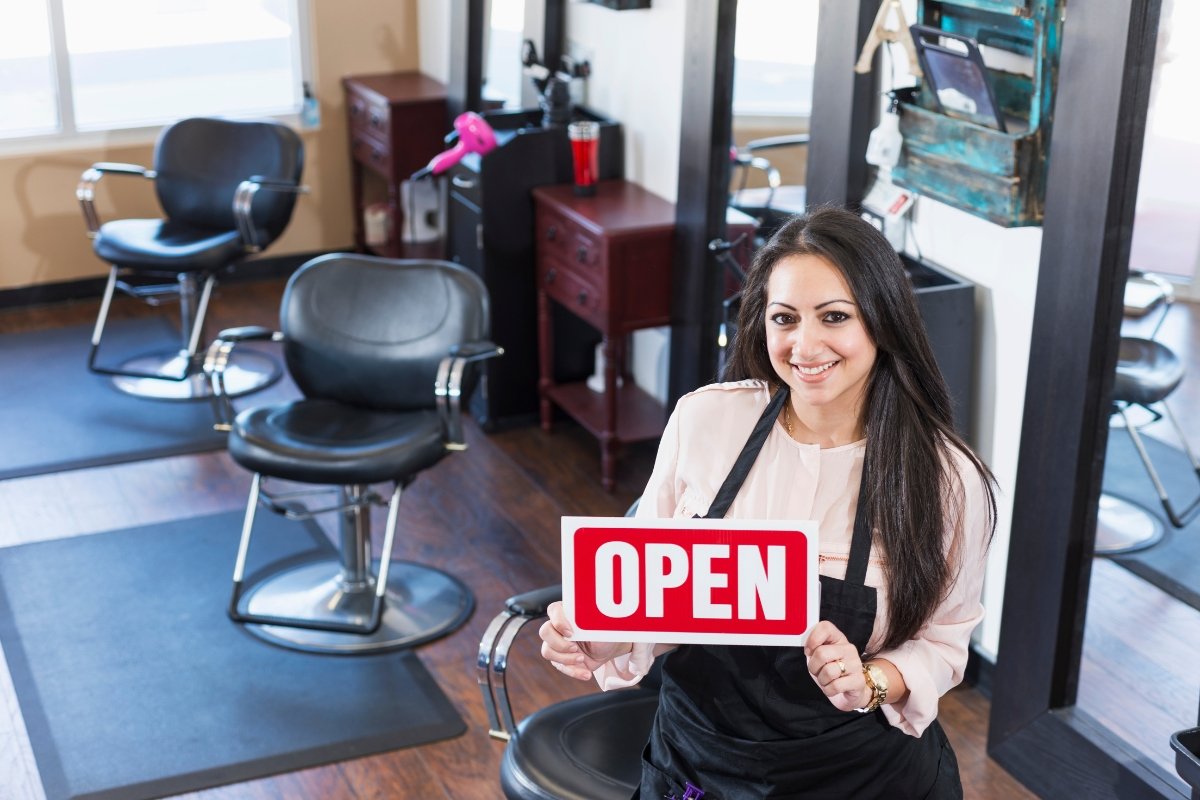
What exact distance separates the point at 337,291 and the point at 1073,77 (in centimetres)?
200

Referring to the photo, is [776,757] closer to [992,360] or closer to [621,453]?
[992,360]

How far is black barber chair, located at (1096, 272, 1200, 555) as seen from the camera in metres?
2.97

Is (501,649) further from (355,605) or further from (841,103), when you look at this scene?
(841,103)

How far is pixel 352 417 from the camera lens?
155 inches

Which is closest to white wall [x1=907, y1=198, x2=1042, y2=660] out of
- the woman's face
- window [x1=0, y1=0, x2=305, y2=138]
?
the woman's face

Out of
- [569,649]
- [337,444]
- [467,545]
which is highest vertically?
[569,649]

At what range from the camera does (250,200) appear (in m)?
5.36

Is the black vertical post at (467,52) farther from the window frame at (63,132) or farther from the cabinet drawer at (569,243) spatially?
the window frame at (63,132)

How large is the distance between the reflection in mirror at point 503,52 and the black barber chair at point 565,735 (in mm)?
3097

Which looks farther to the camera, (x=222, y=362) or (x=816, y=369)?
(x=222, y=362)

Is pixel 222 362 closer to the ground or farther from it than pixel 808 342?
closer to the ground

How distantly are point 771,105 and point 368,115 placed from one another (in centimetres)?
269

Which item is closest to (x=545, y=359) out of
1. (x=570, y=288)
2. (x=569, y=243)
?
(x=570, y=288)

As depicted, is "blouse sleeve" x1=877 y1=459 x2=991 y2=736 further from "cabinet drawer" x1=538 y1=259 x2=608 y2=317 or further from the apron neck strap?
"cabinet drawer" x1=538 y1=259 x2=608 y2=317
